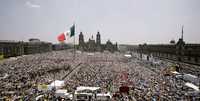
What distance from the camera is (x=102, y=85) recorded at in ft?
79.8

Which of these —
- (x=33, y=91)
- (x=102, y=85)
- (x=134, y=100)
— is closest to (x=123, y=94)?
(x=134, y=100)

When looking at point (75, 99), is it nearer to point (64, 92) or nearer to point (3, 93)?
point (64, 92)

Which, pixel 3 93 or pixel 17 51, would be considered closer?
pixel 3 93

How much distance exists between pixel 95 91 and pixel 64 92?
333 centimetres

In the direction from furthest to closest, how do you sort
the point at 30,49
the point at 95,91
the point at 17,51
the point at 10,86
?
the point at 30,49 → the point at 17,51 → the point at 10,86 → the point at 95,91

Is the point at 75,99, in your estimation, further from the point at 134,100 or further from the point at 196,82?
the point at 196,82

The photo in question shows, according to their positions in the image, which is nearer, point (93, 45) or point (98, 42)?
point (93, 45)

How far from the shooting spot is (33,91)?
819 inches

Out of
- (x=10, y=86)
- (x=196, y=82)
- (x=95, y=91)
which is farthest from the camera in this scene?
(x=196, y=82)

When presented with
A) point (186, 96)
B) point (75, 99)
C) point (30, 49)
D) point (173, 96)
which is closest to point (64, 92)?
point (75, 99)

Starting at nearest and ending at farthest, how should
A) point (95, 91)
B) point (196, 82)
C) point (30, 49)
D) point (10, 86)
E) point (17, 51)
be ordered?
1. point (95, 91)
2. point (10, 86)
3. point (196, 82)
4. point (17, 51)
5. point (30, 49)

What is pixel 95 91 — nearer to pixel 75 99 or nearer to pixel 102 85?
pixel 75 99

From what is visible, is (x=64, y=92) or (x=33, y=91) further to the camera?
(x=33, y=91)

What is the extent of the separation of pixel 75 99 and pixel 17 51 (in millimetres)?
86834
